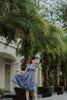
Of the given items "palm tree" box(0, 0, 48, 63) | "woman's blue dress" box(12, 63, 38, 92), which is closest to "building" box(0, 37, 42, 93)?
"palm tree" box(0, 0, 48, 63)

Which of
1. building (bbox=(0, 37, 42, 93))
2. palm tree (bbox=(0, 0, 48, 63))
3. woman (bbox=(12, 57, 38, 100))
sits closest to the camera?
woman (bbox=(12, 57, 38, 100))

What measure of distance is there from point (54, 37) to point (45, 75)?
4.88 metres

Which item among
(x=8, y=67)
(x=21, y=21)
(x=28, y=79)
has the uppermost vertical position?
(x=21, y=21)

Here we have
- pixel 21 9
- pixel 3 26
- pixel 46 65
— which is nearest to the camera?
pixel 21 9

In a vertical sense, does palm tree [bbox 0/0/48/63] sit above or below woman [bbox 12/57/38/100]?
above

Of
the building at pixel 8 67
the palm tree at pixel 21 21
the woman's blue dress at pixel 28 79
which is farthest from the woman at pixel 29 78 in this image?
the building at pixel 8 67

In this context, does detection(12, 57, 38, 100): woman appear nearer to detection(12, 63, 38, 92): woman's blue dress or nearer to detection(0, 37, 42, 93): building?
detection(12, 63, 38, 92): woman's blue dress

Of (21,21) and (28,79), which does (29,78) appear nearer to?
(28,79)

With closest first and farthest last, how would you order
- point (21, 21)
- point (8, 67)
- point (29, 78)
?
point (29, 78)
point (21, 21)
point (8, 67)

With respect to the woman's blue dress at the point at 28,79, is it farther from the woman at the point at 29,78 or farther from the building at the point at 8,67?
the building at the point at 8,67

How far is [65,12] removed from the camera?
18.3 m

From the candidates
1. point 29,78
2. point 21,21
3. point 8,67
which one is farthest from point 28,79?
point 8,67

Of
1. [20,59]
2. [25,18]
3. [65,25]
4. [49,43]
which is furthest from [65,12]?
[25,18]

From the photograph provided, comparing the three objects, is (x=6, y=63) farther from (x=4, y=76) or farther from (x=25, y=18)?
(x=25, y=18)
